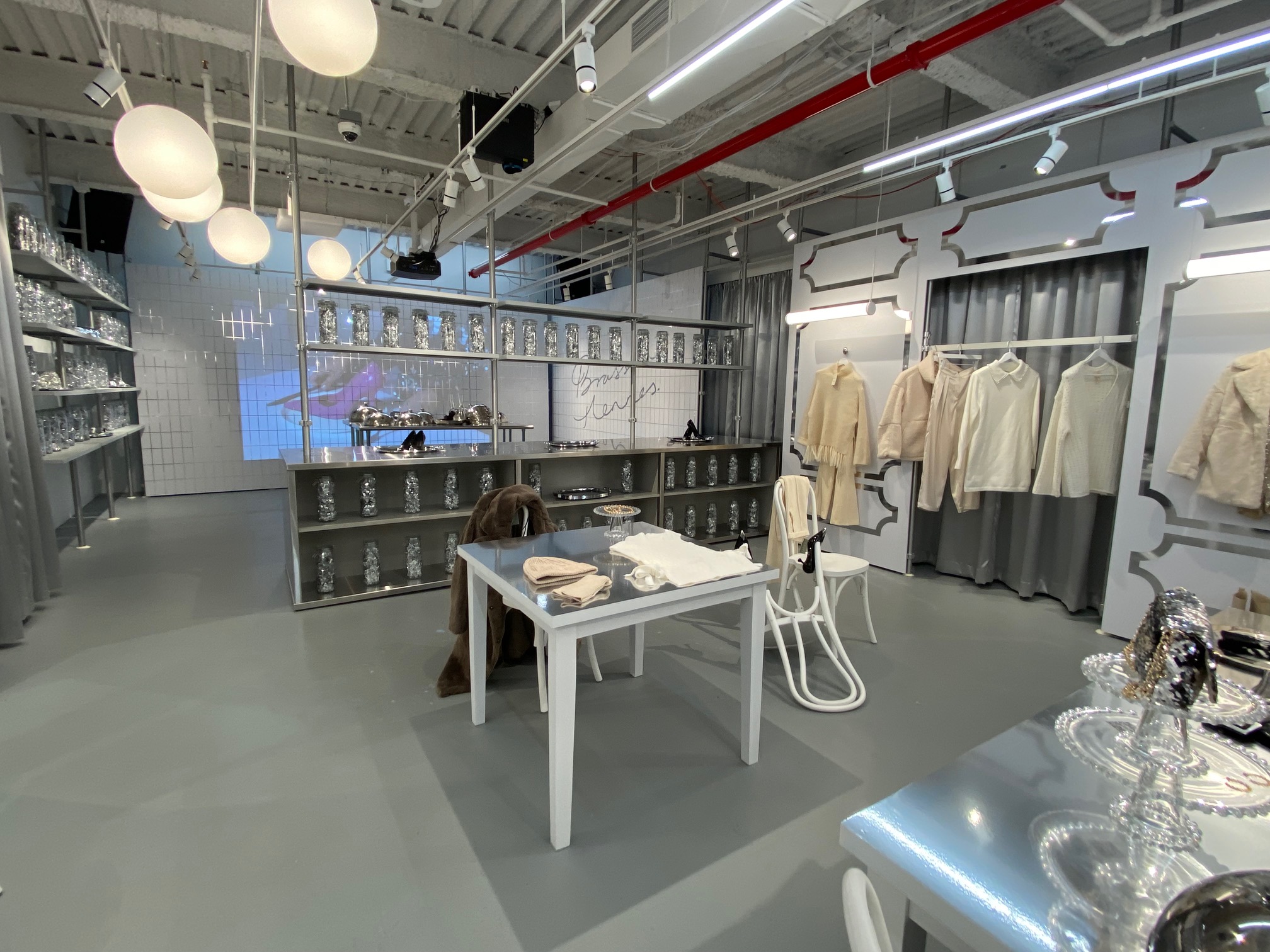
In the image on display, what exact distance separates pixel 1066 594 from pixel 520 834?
13.0ft

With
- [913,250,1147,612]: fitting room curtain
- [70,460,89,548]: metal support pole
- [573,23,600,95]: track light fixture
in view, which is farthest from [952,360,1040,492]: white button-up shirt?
[70,460,89,548]: metal support pole

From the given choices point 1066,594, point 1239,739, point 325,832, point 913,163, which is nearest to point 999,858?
point 1239,739

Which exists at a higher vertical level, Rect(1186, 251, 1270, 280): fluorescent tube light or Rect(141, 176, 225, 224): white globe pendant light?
Rect(141, 176, 225, 224): white globe pendant light

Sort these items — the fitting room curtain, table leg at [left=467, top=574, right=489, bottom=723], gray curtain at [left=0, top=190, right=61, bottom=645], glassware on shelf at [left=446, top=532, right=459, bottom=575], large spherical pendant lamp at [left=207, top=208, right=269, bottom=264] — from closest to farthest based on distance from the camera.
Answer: table leg at [left=467, top=574, right=489, bottom=723] < gray curtain at [left=0, top=190, right=61, bottom=645] < large spherical pendant lamp at [left=207, top=208, right=269, bottom=264] < the fitting room curtain < glassware on shelf at [left=446, top=532, right=459, bottom=575]

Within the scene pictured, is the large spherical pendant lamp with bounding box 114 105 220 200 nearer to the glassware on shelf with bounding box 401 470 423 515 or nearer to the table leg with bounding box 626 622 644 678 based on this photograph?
the glassware on shelf with bounding box 401 470 423 515

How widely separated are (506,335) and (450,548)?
1669mm

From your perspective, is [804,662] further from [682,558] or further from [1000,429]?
[1000,429]

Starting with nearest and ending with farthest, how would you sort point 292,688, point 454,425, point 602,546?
1. point 602,546
2. point 292,688
3. point 454,425

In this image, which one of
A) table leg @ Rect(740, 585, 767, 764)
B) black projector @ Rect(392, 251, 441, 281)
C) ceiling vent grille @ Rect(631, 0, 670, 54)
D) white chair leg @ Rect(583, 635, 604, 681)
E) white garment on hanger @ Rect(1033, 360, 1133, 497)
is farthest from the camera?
black projector @ Rect(392, 251, 441, 281)

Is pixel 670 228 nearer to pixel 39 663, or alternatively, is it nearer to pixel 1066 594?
pixel 1066 594

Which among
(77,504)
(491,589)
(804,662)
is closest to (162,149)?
(491,589)

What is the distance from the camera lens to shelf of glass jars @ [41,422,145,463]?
3969 millimetres

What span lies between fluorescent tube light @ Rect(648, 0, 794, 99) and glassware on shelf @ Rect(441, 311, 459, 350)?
7.26 feet

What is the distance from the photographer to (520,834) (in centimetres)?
189
